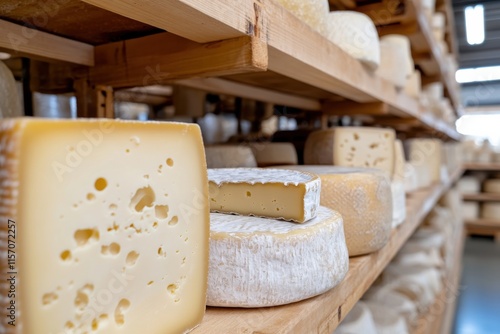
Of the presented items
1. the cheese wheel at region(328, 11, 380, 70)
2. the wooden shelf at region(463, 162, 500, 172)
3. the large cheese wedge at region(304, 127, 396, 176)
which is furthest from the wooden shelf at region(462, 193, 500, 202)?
the cheese wheel at region(328, 11, 380, 70)

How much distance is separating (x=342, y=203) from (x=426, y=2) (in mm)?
1910

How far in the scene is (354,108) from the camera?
1.53 meters

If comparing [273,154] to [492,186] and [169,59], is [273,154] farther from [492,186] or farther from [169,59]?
[492,186]

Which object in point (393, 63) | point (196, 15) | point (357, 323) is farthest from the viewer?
point (393, 63)

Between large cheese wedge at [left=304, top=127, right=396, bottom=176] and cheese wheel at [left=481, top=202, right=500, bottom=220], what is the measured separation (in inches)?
168

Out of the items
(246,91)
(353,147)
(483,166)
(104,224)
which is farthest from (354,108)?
(483,166)

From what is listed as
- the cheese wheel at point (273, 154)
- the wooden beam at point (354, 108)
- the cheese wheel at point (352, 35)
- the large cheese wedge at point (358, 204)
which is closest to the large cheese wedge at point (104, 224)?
the large cheese wedge at point (358, 204)

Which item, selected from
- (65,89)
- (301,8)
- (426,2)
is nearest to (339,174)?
(301,8)

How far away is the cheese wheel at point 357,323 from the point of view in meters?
0.99

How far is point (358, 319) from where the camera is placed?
3.41 ft

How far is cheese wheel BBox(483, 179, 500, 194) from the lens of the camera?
4.86m

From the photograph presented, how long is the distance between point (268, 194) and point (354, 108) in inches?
39.4

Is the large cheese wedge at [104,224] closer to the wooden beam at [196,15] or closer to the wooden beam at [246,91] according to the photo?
the wooden beam at [196,15]

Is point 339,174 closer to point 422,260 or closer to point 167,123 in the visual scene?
point 167,123
